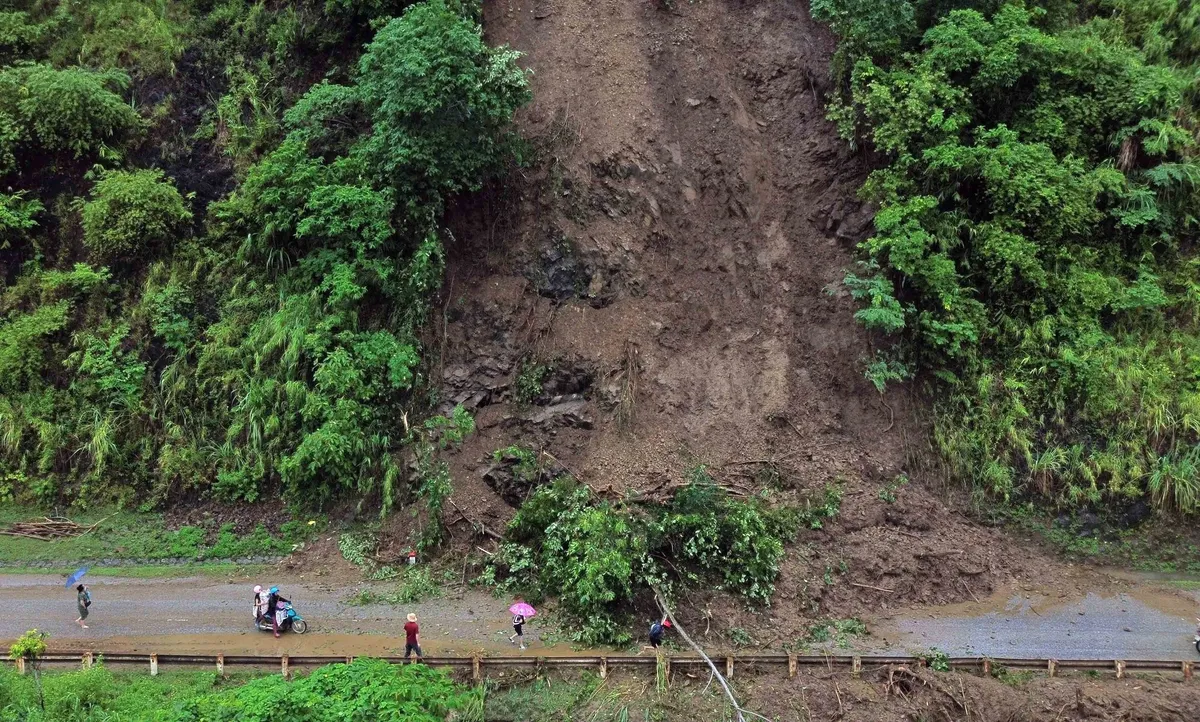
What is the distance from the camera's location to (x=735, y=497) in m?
15.6

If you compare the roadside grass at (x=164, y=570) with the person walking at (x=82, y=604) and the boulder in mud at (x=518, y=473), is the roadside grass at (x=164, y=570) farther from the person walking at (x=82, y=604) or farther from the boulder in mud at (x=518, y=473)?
the boulder in mud at (x=518, y=473)

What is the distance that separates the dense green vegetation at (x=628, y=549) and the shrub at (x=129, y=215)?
11.6 meters

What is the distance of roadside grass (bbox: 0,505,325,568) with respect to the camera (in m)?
15.8

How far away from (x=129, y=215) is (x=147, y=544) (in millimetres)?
7830

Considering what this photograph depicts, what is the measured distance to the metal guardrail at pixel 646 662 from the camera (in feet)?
41.3

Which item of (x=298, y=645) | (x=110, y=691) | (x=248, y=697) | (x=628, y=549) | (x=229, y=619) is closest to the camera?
(x=248, y=697)

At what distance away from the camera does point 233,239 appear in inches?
742

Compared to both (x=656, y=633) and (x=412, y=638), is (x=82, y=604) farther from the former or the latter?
(x=656, y=633)

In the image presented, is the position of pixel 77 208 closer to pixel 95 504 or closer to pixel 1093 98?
pixel 95 504

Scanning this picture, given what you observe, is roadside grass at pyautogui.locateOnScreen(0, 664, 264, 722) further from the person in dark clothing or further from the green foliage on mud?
the green foliage on mud

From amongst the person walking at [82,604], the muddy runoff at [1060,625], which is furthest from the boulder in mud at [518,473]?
the person walking at [82,604]

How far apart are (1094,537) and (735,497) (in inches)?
288

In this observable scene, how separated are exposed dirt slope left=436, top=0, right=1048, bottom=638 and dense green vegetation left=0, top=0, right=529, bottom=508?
1.79 metres

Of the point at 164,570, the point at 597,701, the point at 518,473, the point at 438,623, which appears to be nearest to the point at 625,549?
the point at 597,701
